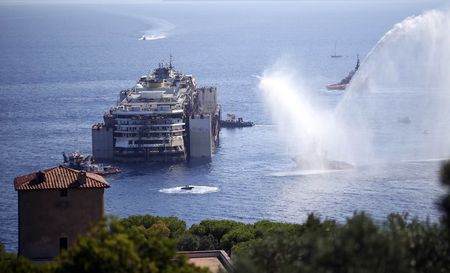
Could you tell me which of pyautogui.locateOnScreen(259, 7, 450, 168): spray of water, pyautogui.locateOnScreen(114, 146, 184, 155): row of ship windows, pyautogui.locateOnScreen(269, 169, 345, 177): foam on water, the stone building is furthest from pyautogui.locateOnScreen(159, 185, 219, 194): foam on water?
the stone building

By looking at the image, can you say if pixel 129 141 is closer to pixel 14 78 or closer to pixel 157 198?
pixel 157 198

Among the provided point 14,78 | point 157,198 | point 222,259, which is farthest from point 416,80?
point 222,259

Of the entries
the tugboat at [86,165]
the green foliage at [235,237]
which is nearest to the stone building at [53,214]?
the green foliage at [235,237]

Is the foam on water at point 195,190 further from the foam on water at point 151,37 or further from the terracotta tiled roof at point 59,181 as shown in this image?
the foam on water at point 151,37

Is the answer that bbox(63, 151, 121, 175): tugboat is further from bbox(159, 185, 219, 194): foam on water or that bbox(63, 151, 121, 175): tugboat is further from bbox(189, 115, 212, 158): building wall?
bbox(189, 115, 212, 158): building wall

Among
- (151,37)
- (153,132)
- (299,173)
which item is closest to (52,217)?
(299,173)

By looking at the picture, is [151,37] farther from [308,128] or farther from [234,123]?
[308,128]
